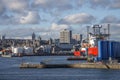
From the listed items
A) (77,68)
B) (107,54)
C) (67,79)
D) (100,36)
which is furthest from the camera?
(100,36)

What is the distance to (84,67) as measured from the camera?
98.0m

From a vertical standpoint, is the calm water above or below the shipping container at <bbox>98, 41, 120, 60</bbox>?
below

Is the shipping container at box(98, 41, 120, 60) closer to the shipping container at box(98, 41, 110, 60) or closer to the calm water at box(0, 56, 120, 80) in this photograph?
the shipping container at box(98, 41, 110, 60)

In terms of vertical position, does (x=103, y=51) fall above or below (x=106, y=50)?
below

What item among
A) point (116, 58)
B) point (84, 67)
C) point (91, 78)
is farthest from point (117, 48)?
point (91, 78)

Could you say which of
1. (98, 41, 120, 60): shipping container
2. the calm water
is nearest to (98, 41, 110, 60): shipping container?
(98, 41, 120, 60): shipping container

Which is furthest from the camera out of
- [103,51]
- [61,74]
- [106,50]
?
[106,50]

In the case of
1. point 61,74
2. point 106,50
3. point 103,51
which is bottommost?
point 61,74

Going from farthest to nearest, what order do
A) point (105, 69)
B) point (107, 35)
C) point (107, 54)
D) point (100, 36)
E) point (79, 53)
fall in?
point (79, 53)
point (107, 35)
point (100, 36)
point (107, 54)
point (105, 69)

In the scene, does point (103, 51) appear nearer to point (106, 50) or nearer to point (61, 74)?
point (106, 50)

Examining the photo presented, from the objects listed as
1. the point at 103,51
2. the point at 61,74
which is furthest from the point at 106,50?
the point at 61,74

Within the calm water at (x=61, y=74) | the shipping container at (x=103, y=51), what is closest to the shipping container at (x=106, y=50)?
the shipping container at (x=103, y=51)

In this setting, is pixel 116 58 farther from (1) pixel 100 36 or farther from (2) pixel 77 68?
(1) pixel 100 36

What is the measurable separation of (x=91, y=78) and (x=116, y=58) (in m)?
42.1
